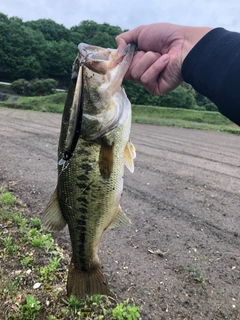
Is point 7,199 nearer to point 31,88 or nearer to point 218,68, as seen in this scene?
point 218,68

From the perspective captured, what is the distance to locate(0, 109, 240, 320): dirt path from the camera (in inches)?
167

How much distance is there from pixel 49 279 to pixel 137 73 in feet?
9.45

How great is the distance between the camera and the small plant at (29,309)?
11.8ft

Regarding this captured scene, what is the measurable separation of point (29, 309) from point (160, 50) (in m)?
2.96

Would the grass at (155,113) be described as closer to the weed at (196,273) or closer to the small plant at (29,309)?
the weed at (196,273)

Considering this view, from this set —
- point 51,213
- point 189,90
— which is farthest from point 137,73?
point 189,90

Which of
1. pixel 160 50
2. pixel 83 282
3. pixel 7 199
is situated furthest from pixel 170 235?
pixel 160 50

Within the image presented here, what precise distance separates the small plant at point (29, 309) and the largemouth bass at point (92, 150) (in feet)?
4.73

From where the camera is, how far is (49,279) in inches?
165

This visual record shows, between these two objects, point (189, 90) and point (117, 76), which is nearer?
point (117, 76)

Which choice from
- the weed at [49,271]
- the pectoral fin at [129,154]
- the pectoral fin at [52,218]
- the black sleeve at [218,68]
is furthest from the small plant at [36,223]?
the black sleeve at [218,68]

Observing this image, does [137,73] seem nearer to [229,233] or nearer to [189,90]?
[229,233]

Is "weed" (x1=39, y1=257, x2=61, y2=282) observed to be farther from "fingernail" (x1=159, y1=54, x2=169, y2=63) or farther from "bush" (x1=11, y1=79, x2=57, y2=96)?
"bush" (x1=11, y1=79, x2=57, y2=96)

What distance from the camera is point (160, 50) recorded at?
8.59ft
